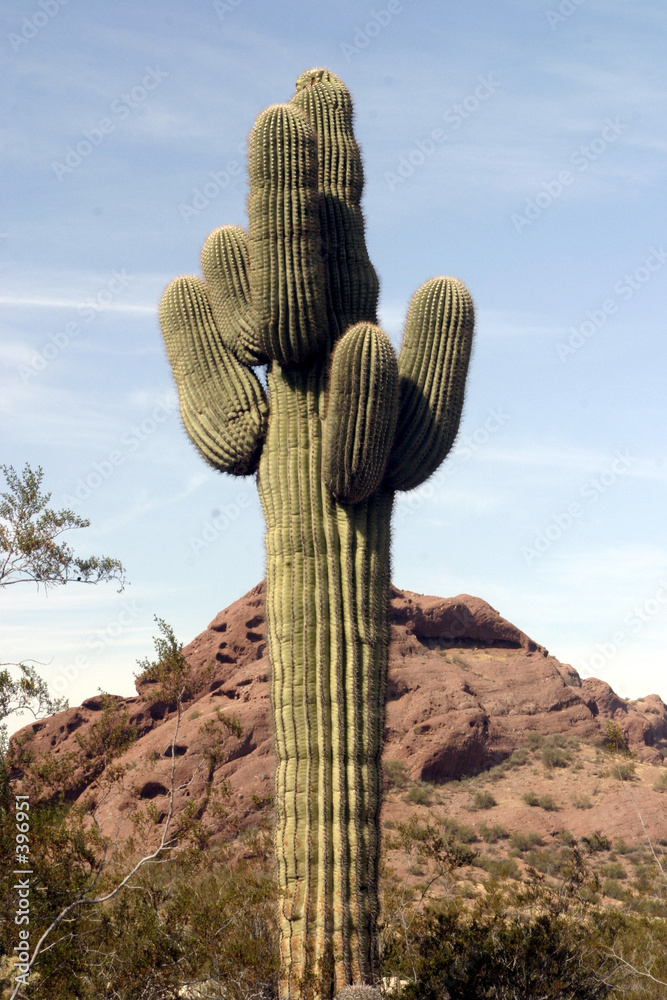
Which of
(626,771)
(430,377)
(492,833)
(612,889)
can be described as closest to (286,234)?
(430,377)

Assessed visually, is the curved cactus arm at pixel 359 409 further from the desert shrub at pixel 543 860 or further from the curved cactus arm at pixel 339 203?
the desert shrub at pixel 543 860

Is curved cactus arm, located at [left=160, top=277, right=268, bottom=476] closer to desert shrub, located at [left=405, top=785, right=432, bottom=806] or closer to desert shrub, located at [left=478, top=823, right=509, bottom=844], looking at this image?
desert shrub, located at [left=478, top=823, right=509, bottom=844]

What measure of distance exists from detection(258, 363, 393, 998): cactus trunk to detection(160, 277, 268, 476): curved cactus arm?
0.20 meters

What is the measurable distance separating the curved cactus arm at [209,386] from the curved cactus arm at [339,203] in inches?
38.1

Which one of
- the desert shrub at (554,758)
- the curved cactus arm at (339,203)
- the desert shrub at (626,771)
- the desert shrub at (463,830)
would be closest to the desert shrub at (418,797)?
the desert shrub at (463,830)

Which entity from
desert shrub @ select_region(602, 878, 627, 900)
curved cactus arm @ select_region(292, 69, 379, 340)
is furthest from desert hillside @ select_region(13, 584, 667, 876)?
curved cactus arm @ select_region(292, 69, 379, 340)

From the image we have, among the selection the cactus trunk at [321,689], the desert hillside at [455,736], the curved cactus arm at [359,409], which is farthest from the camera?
the desert hillside at [455,736]

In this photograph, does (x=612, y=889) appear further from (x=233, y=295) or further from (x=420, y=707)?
(x=233, y=295)

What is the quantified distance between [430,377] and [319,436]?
119 cm

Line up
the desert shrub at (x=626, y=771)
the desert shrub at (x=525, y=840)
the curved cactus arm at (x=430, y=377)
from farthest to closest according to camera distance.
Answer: the desert shrub at (x=525, y=840)
the desert shrub at (x=626, y=771)
the curved cactus arm at (x=430, y=377)

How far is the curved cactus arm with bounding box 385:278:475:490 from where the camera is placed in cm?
818

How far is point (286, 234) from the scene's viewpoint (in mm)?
7820

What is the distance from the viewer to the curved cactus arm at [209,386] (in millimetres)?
8273

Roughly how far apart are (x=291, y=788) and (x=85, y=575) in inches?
144
